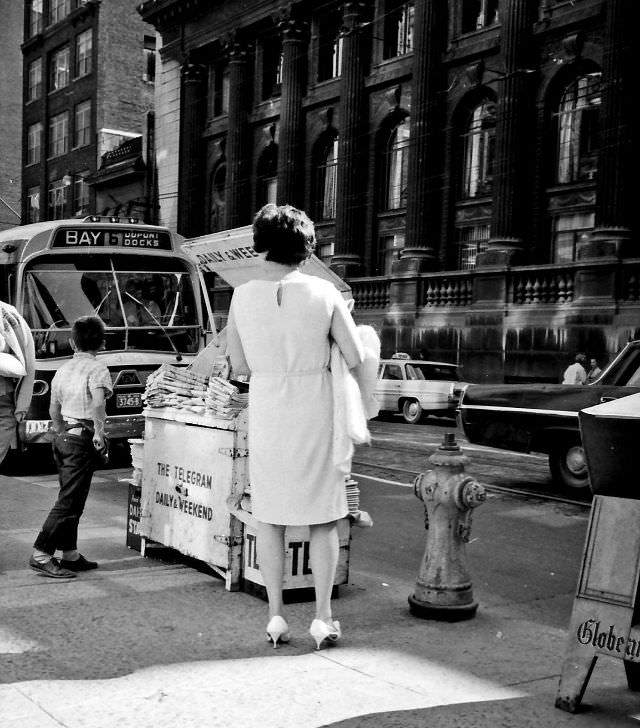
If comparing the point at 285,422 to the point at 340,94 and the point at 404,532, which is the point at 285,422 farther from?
the point at 340,94

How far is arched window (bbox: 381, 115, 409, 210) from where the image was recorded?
30.7 meters

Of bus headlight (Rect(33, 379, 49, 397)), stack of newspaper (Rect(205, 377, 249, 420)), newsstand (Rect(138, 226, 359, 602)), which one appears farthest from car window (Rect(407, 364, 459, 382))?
stack of newspaper (Rect(205, 377, 249, 420))

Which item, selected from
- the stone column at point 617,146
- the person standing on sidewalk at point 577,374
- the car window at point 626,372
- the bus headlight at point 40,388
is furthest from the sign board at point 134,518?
the stone column at point 617,146

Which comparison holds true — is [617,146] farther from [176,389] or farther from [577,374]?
[176,389]

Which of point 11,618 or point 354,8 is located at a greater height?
point 354,8

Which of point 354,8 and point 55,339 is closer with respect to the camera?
point 55,339

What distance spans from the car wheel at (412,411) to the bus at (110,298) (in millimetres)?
11394

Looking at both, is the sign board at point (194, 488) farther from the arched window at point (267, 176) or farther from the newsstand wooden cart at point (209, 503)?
the arched window at point (267, 176)

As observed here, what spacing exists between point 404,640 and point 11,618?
6.99ft

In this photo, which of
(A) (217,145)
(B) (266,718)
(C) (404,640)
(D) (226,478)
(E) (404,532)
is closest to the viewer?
(B) (266,718)

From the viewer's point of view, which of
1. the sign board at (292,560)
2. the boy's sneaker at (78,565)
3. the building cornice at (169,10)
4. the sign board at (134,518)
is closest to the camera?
the sign board at (292,560)

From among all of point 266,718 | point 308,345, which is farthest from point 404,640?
point 308,345

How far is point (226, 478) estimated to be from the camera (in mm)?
6004

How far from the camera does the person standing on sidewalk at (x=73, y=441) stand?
6.18 m
